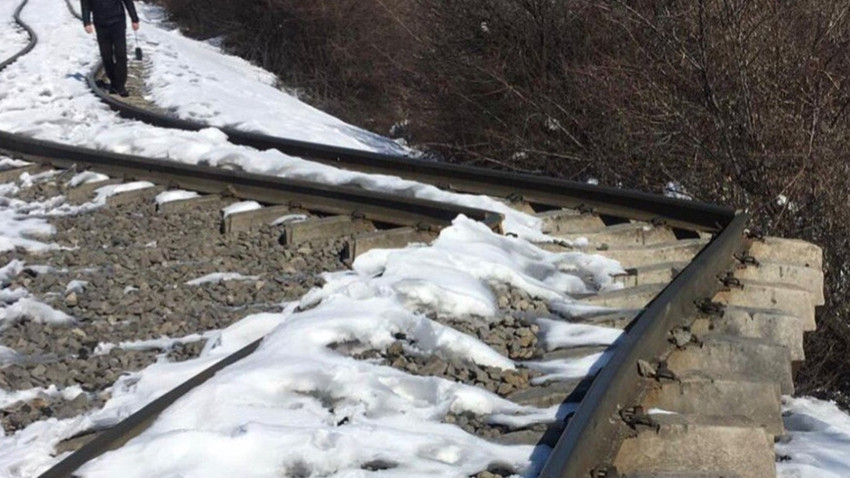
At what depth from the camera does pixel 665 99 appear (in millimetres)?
12094

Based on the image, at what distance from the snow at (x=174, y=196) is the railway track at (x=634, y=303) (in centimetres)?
9

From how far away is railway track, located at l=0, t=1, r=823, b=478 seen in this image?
3.72 m

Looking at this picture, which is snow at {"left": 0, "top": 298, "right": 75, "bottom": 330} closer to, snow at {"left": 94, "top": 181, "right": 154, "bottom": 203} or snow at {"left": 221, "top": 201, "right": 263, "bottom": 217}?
snow at {"left": 221, "top": 201, "right": 263, "bottom": 217}

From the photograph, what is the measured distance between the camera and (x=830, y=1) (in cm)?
1191

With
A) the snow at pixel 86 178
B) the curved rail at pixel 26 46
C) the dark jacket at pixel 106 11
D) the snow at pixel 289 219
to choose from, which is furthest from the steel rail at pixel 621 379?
the curved rail at pixel 26 46

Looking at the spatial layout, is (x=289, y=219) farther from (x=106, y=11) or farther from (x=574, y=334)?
(x=106, y=11)

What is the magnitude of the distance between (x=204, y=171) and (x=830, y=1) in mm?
6934

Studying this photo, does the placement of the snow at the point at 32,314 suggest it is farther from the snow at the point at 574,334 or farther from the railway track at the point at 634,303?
the snow at the point at 574,334

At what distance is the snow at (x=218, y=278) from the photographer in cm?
630

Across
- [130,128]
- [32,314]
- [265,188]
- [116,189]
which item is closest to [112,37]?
[130,128]

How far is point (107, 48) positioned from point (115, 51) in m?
0.23

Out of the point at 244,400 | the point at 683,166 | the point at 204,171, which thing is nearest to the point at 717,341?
the point at 244,400

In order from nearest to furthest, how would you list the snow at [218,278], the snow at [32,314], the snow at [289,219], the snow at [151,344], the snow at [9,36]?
the snow at [151,344] < the snow at [32,314] < the snow at [218,278] < the snow at [289,219] < the snow at [9,36]

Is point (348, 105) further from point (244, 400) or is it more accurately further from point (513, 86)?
point (244, 400)
